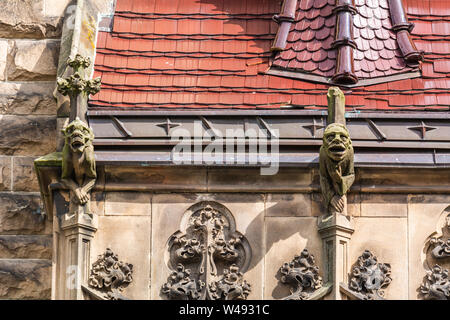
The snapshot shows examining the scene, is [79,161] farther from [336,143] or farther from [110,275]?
[336,143]

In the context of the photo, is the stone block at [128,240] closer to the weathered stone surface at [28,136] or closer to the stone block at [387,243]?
the stone block at [387,243]

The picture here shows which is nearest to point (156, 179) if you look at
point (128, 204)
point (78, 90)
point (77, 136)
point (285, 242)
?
point (128, 204)

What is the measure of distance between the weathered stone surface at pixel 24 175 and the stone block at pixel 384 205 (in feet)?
14.4

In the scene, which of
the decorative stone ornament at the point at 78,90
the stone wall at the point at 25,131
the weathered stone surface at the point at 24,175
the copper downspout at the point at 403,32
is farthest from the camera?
the weathered stone surface at the point at 24,175

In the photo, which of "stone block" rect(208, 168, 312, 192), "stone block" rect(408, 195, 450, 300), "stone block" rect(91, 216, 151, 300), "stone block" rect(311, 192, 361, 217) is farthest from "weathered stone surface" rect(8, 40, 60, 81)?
"stone block" rect(408, 195, 450, 300)

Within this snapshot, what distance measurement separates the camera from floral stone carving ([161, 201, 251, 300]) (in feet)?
57.6

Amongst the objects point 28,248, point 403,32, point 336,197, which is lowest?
point 28,248

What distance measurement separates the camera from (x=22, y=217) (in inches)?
784

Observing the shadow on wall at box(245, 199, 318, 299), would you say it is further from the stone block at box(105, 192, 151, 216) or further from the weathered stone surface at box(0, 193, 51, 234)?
the weathered stone surface at box(0, 193, 51, 234)

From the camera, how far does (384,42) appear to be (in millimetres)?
19359

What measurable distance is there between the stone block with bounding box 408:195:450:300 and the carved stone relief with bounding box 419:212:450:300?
0.13 ft

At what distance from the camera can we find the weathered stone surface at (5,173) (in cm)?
2014

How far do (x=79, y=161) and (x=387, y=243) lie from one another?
132 inches

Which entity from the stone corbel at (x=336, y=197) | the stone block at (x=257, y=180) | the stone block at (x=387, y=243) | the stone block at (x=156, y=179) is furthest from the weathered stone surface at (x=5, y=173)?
the stone block at (x=387, y=243)
